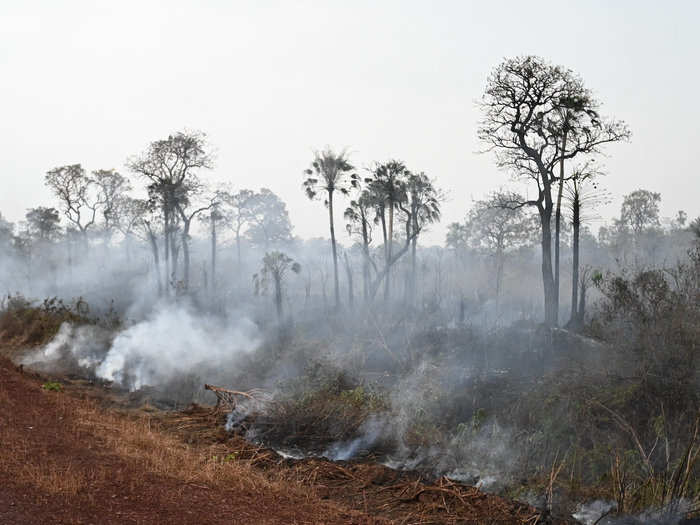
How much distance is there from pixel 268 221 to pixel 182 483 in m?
52.8

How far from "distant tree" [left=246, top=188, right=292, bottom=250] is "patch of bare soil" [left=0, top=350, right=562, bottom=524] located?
4695 centimetres

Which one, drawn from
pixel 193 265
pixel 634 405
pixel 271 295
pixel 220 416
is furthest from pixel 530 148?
pixel 193 265

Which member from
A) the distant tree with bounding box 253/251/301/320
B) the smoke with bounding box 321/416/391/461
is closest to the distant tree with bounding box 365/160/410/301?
the distant tree with bounding box 253/251/301/320

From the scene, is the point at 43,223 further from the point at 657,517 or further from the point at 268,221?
the point at 657,517

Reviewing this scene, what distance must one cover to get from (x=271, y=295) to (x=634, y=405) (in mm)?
35787

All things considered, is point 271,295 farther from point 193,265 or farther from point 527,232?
point 527,232

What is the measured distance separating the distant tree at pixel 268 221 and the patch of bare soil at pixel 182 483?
4695 cm

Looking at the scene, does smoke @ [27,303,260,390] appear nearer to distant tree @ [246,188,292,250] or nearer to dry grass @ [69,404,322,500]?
dry grass @ [69,404,322,500]

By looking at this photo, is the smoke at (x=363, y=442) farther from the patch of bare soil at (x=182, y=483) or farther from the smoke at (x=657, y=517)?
the smoke at (x=657, y=517)

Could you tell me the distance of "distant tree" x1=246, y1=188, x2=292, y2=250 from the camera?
5819 centimetres

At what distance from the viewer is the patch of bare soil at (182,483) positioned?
260 inches

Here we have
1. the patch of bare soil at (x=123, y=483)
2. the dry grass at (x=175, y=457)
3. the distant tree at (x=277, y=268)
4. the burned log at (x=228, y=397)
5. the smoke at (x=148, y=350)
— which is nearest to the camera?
the patch of bare soil at (x=123, y=483)

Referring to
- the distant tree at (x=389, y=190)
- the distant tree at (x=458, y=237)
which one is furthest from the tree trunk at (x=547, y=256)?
the distant tree at (x=458, y=237)

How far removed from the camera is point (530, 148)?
70.0 ft
